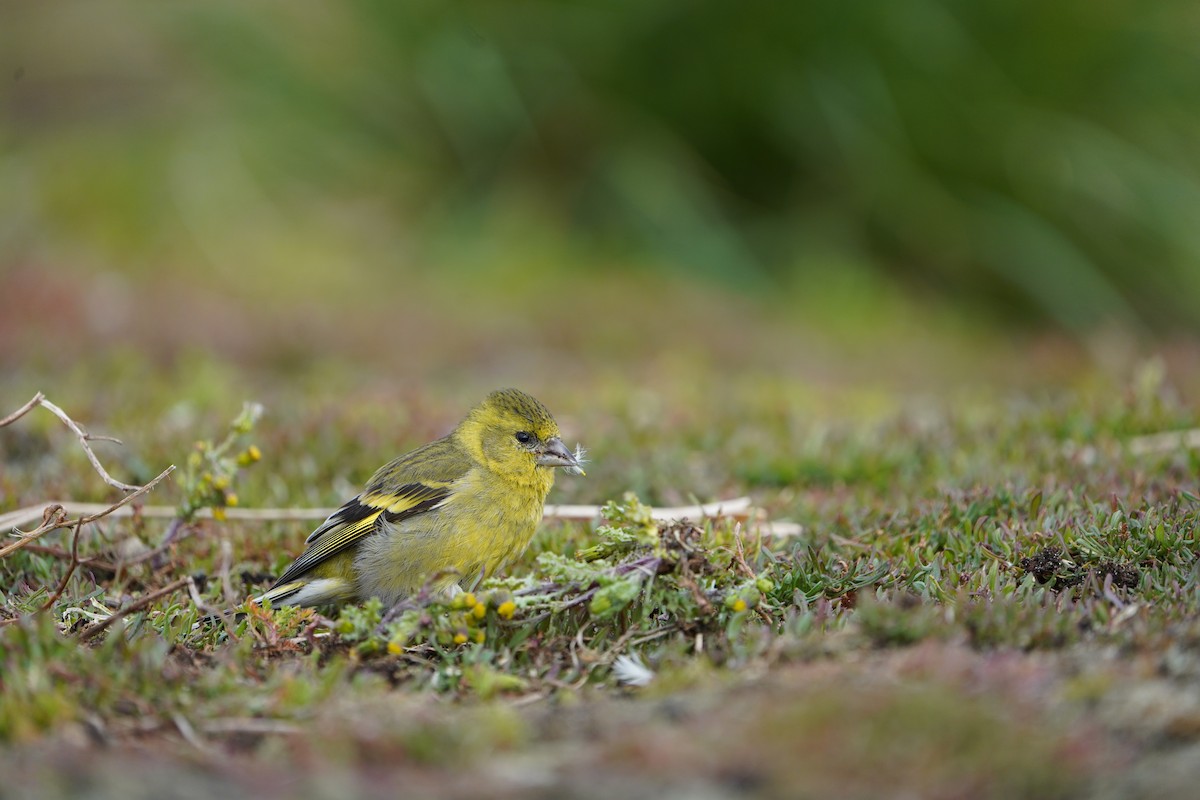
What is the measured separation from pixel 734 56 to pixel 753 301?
7.51 feet

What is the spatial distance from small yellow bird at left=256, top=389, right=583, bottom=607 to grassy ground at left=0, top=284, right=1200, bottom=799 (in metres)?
0.23

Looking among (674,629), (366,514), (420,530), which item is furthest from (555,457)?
(674,629)

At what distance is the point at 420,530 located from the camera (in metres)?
4.09

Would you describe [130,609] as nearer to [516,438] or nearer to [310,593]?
[310,593]

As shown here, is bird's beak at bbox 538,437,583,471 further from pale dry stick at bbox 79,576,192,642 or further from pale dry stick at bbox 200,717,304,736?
pale dry stick at bbox 200,717,304,736

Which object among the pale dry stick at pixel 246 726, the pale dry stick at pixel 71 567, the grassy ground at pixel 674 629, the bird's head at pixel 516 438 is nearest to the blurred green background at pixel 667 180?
the grassy ground at pixel 674 629

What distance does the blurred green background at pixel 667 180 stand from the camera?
980 centimetres

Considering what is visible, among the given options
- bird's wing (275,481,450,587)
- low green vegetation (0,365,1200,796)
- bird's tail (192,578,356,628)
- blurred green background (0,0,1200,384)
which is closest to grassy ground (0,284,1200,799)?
low green vegetation (0,365,1200,796)

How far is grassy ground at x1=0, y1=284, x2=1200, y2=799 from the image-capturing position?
226 cm

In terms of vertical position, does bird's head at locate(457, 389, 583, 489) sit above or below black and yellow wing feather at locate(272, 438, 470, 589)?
above

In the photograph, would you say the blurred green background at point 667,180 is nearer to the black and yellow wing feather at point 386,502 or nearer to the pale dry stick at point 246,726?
the black and yellow wing feather at point 386,502

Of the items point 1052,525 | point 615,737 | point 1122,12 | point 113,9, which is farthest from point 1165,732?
point 113,9

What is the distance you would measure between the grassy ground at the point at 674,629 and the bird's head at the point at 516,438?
26cm

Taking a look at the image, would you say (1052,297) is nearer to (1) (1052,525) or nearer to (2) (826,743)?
(1) (1052,525)
